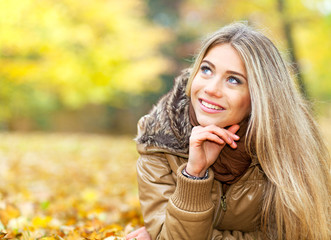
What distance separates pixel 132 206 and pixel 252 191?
2022 millimetres

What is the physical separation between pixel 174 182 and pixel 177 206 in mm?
296

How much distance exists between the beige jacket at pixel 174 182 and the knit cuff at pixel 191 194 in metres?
0.10

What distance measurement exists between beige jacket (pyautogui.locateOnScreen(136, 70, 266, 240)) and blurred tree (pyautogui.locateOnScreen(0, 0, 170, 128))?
638 cm

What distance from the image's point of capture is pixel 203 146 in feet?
6.50

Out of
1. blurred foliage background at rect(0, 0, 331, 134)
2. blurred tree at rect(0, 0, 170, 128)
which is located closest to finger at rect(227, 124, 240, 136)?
blurred foliage background at rect(0, 0, 331, 134)

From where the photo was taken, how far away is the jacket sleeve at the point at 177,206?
187 centimetres

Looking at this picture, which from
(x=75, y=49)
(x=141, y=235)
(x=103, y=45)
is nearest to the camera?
(x=141, y=235)

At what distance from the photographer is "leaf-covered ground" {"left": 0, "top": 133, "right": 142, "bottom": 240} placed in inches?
105

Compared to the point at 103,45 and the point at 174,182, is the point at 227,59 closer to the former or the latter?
the point at 174,182

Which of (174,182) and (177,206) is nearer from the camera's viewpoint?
(177,206)

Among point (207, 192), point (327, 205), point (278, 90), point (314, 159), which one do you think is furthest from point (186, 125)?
point (327, 205)

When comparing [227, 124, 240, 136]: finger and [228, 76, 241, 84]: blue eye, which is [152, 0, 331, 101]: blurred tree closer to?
[228, 76, 241, 84]: blue eye

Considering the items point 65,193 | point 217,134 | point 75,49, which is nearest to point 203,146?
point 217,134

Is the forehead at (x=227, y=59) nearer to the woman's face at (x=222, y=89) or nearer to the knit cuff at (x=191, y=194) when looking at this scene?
the woman's face at (x=222, y=89)
